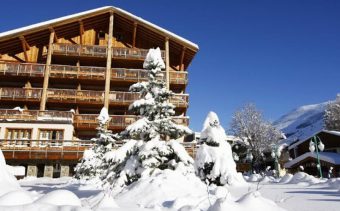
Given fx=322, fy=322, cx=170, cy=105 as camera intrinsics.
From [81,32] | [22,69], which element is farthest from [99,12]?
A: [22,69]

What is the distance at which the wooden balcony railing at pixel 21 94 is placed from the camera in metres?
30.5

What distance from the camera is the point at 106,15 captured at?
3606 centimetres

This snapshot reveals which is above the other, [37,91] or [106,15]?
[106,15]

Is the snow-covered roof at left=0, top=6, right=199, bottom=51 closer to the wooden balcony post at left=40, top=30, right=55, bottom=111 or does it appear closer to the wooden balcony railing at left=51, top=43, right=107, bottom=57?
the wooden balcony post at left=40, top=30, right=55, bottom=111

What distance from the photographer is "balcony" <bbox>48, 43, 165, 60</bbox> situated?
3353 cm

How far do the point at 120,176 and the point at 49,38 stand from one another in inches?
1032

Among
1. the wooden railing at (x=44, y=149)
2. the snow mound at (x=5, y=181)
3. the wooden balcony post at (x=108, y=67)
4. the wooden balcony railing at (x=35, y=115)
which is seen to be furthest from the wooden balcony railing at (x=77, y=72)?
the snow mound at (x=5, y=181)

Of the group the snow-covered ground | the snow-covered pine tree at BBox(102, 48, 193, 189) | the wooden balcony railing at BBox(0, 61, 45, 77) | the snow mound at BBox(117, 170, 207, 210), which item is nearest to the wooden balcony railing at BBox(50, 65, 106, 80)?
the wooden balcony railing at BBox(0, 61, 45, 77)

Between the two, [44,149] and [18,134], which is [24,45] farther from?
[44,149]

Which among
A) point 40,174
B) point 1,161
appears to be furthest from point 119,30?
point 1,161

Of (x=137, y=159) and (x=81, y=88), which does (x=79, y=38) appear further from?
(x=137, y=159)

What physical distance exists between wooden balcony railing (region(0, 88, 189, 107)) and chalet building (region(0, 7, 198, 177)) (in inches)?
3.4

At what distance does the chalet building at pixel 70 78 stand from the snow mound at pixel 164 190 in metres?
18.7

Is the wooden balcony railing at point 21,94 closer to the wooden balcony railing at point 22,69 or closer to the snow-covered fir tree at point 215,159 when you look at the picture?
the wooden balcony railing at point 22,69
